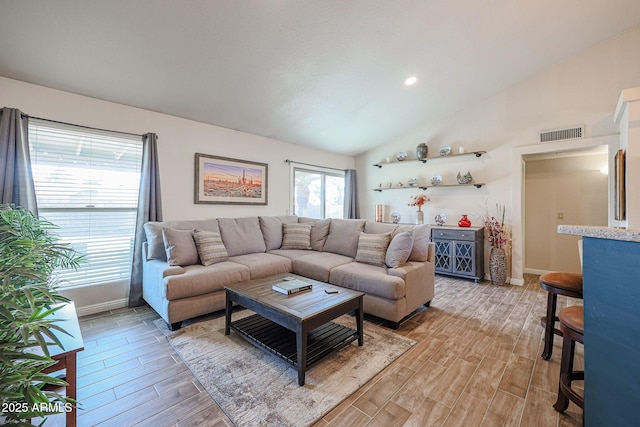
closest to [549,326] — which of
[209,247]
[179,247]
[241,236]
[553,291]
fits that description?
[553,291]

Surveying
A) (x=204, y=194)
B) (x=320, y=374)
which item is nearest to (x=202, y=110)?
(x=204, y=194)

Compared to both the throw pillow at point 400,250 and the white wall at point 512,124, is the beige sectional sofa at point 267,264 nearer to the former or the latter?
the throw pillow at point 400,250

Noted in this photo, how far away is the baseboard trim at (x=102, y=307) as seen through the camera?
2900 millimetres

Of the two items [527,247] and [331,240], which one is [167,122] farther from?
[527,247]

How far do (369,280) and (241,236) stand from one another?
1952 millimetres

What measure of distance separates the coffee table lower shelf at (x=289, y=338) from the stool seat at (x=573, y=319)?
138cm

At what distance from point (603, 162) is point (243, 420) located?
5872 mm

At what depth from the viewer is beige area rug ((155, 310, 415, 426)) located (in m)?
1.58

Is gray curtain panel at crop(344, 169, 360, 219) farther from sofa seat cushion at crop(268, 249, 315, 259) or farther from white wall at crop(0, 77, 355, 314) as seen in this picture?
sofa seat cushion at crop(268, 249, 315, 259)

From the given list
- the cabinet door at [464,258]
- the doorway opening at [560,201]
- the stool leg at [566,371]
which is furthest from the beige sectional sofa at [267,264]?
the doorway opening at [560,201]

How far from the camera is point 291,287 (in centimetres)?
233

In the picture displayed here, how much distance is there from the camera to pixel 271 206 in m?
4.79

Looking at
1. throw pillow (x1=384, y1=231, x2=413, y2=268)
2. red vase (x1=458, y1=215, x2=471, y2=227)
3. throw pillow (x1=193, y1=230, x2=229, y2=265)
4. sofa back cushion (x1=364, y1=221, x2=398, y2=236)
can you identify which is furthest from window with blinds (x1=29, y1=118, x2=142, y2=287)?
red vase (x1=458, y1=215, x2=471, y2=227)

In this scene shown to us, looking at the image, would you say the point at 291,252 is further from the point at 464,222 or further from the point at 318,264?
the point at 464,222
